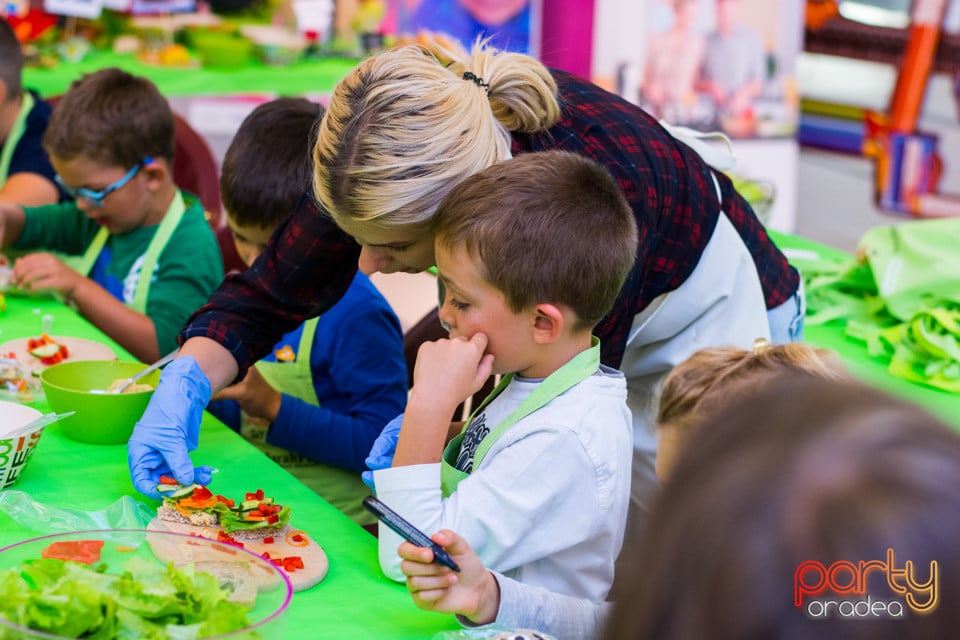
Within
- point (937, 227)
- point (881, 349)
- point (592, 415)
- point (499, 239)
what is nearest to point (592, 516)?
point (592, 415)

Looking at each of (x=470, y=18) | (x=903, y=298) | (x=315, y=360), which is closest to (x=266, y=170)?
(x=315, y=360)

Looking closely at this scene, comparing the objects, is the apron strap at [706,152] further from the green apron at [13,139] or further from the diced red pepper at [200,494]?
the green apron at [13,139]

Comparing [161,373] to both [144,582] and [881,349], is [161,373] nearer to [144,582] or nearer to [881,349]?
[144,582]

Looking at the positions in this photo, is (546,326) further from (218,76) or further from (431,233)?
(218,76)

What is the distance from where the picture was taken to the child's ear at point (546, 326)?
1.15 metres

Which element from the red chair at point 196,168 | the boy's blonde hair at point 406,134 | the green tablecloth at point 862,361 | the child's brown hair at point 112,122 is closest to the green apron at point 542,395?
the boy's blonde hair at point 406,134

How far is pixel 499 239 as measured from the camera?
1.13m

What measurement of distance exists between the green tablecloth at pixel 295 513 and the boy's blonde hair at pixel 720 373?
0.40 metres

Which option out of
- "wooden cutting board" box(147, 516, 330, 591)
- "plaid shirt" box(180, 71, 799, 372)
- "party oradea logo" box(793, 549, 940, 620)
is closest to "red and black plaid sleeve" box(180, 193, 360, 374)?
Result: "plaid shirt" box(180, 71, 799, 372)

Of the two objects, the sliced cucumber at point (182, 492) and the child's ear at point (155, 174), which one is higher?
the child's ear at point (155, 174)

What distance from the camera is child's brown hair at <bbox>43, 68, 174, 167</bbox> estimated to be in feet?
6.95

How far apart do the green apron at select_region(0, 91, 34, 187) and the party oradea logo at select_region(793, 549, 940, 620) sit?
261cm

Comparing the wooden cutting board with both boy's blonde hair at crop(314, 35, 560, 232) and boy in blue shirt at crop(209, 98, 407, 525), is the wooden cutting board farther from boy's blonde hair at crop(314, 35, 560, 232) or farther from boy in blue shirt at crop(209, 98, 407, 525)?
boy in blue shirt at crop(209, 98, 407, 525)

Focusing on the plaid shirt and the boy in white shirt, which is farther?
the plaid shirt
